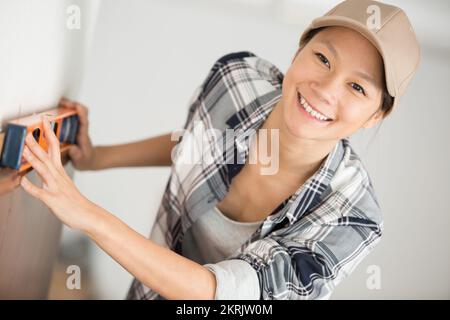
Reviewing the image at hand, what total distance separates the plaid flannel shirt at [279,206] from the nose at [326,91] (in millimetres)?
138

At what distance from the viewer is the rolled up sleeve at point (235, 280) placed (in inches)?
25.6

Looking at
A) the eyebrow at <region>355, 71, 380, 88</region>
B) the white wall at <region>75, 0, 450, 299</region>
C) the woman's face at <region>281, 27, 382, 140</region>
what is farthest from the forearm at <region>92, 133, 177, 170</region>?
the eyebrow at <region>355, 71, 380, 88</region>

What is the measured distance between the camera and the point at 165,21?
115 cm

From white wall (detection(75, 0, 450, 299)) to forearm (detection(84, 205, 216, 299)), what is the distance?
0.59m

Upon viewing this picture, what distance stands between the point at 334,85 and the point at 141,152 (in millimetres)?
448

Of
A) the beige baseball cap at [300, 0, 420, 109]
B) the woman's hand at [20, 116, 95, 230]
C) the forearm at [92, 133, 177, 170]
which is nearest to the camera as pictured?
the woman's hand at [20, 116, 95, 230]

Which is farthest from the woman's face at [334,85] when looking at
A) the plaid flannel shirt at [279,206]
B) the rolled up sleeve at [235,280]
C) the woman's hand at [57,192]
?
the woman's hand at [57,192]

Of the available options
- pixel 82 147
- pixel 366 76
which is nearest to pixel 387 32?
pixel 366 76

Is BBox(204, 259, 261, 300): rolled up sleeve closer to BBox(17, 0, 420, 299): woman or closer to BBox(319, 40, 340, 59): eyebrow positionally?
BBox(17, 0, 420, 299): woman

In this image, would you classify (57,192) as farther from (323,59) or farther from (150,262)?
(323,59)

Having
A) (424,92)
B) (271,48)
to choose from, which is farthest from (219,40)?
(424,92)

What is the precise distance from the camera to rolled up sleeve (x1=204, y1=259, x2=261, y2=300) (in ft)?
2.14
